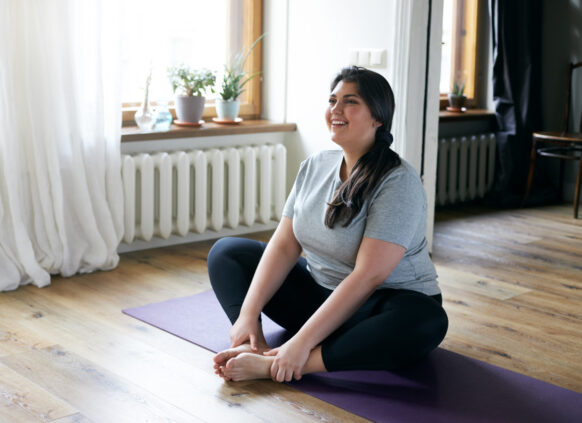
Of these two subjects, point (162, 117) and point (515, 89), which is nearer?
point (162, 117)

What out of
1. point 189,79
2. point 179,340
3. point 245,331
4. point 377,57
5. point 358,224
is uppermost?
point 377,57

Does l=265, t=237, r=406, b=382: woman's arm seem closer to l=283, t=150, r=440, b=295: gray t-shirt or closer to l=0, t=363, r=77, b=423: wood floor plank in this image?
l=283, t=150, r=440, b=295: gray t-shirt

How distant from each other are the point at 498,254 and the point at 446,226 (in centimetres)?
67

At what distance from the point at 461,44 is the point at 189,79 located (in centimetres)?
223

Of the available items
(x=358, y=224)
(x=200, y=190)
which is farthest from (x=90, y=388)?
(x=200, y=190)

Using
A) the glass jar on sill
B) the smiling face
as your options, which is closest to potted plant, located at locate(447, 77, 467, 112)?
the glass jar on sill

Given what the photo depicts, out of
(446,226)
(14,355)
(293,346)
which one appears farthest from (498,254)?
(14,355)

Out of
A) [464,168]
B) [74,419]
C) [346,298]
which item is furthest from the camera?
[464,168]

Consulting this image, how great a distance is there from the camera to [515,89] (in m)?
4.95

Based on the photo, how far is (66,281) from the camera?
307cm

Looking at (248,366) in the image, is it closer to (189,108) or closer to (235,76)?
(189,108)

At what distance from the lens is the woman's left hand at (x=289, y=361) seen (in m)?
2.04

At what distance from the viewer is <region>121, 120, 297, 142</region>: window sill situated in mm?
3453

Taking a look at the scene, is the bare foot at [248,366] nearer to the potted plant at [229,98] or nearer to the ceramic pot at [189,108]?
the ceramic pot at [189,108]
